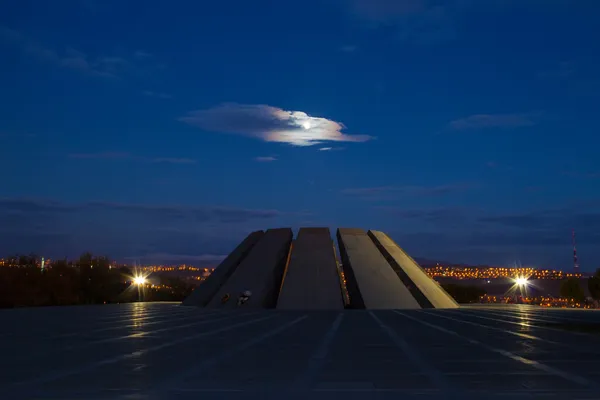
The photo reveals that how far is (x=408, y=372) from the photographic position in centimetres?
947

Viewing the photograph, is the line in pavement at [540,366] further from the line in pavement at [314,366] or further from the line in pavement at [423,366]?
the line in pavement at [314,366]

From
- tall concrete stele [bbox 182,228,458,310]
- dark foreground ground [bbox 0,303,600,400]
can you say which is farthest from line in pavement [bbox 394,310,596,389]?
tall concrete stele [bbox 182,228,458,310]

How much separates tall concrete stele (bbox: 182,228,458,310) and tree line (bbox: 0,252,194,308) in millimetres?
11245

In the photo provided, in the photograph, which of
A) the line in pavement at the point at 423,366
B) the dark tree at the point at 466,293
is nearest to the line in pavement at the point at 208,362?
the line in pavement at the point at 423,366

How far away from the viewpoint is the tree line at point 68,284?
42.7 m

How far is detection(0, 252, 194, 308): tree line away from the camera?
42.7 metres

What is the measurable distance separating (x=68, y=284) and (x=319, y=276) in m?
20.4

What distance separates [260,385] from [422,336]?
8.86m

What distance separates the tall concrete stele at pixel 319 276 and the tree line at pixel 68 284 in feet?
36.9

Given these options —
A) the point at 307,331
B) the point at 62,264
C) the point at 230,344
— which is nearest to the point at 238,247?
the point at 62,264

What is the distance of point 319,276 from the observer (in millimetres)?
37875

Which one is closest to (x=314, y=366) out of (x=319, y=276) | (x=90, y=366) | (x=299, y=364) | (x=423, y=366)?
(x=299, y=364)

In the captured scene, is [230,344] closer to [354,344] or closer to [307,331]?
[354,344]

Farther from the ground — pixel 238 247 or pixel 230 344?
pixel 238 247
